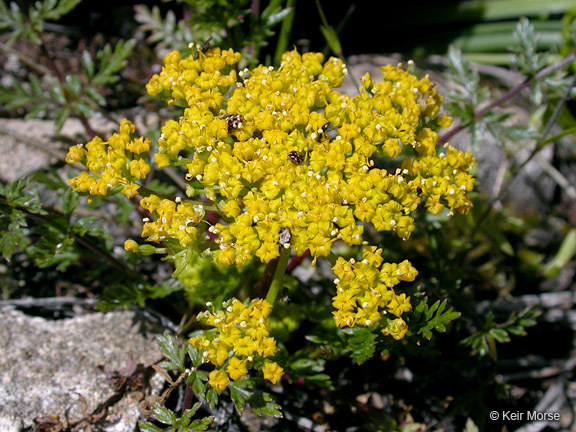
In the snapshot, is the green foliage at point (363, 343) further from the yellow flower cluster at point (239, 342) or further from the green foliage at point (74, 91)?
the green foliage at point (74, 91)

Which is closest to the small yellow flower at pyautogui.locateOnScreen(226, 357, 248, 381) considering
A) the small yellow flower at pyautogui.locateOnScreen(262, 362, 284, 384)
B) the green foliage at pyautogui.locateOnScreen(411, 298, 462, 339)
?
the small yellow flower at pyautogui.locateOnScreen(262, 362, 284, 384)

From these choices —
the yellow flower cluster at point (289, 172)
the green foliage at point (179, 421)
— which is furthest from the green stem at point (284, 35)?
the green foliage at point (179, 421)

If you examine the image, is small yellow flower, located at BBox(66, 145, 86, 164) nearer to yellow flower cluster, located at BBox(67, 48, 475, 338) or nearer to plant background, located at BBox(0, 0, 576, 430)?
yellow flower cluster, located at BBox(67, 48, 475, 338)

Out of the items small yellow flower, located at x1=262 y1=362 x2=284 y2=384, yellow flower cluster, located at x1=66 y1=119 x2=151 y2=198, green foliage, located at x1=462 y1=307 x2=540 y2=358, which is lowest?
green foliage, located at x1=462 y1=307 x2=540 y2=358

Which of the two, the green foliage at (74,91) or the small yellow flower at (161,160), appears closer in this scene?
the small yellow flower at (161,160)

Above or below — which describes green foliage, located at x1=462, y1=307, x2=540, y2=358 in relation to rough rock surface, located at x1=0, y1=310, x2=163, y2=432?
above

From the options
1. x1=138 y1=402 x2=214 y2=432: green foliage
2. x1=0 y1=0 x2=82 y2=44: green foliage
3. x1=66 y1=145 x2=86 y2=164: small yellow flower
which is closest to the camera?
x1=138 y1=402 x2=214 y2=432: green foliage

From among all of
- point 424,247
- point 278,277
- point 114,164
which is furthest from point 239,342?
point 424,247
